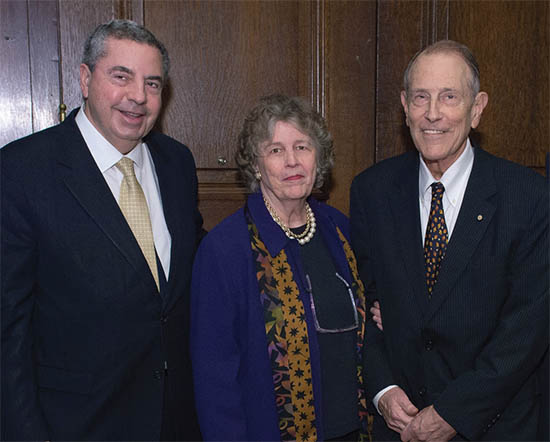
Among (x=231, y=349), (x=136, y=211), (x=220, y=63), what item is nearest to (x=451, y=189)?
(x=231, y=349)

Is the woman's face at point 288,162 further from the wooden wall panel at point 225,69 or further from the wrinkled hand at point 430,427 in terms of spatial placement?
the wrinkled hand at point 430,427

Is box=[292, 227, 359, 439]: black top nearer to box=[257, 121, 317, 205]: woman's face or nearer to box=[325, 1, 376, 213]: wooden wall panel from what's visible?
box=[257, 121, 317, 205]: woman's face

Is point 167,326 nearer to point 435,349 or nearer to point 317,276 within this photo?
point 317,276

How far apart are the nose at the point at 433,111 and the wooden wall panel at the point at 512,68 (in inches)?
31.8

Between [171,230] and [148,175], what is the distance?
0.21 meters

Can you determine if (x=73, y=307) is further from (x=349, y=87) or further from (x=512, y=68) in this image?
(x=512, y=68)

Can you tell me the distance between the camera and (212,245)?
1624 mm

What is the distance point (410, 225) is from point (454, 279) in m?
0.22

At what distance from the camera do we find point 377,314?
1.71 metres

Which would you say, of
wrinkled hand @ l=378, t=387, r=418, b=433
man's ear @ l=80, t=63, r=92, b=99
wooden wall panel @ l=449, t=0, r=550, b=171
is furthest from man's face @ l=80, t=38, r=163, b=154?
wooden wall panel @ l=449, t=0, r=550, b=171

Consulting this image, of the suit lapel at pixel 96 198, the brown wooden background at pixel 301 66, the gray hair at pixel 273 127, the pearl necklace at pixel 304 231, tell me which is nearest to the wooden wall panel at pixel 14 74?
the brown wooden background at pixel 301 66

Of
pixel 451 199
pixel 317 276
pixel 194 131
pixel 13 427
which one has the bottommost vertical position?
pixel 13 427

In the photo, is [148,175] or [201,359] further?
[148,175]

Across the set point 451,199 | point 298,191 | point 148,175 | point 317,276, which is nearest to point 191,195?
point 148,175
